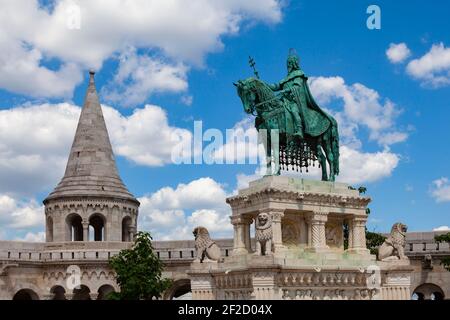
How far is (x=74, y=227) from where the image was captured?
44531mm

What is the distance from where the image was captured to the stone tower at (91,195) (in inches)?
1699

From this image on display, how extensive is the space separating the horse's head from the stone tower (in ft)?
77.3

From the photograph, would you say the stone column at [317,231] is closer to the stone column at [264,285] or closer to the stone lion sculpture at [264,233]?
the stone lion sculpture at [264,233]

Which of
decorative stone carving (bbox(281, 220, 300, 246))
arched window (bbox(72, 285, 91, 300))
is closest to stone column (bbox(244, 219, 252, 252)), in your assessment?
decorative stone carving (bbox(281, 220, 300, 246))

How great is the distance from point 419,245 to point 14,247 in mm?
21739

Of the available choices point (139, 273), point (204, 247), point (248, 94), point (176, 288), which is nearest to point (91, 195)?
point (176, 288)

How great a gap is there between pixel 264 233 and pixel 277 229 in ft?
3.30

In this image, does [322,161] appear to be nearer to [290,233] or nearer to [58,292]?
[290,233]

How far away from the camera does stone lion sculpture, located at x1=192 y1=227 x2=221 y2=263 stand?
21.8 meters

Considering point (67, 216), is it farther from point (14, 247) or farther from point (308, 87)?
point (308, 87)

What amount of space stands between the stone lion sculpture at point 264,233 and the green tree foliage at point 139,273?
13.5m

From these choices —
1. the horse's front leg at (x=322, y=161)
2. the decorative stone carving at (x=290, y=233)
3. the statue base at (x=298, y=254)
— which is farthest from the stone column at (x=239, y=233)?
the horse's front leg at (x=322, y=161)

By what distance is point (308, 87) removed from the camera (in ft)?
72.7
